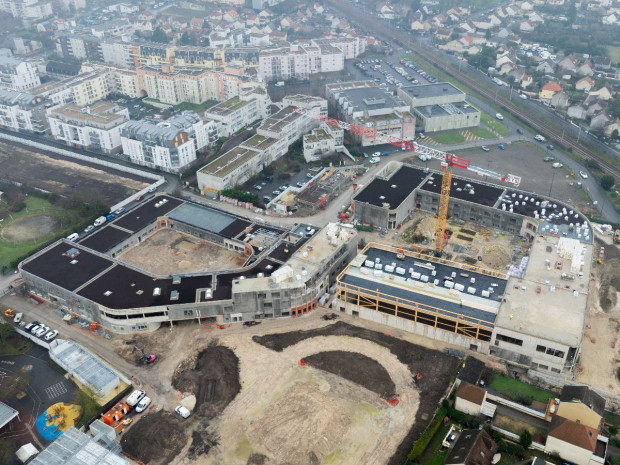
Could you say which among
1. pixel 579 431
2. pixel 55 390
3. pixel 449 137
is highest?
pixel 579 431

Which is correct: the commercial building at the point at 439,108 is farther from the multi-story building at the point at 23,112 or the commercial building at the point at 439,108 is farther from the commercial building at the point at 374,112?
the multi-story building at the point at 23,112

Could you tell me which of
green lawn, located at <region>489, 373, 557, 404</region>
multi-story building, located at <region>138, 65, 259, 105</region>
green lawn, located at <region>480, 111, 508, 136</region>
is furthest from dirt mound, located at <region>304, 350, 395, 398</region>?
multi-story building, located at <region>138, 65, 259, 105</region>

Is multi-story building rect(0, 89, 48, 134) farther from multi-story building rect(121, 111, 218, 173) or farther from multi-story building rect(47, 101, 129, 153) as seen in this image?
multi-story building rect(121, 111, 218, 173)

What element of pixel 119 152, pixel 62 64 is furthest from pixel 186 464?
pixel 62 64

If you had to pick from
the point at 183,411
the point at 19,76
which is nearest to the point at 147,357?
the point at 183,411

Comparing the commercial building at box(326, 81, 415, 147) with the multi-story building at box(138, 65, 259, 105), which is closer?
the commercial building at box(326, 81, 415, 147)

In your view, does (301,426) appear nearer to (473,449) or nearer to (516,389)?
(473,449)
